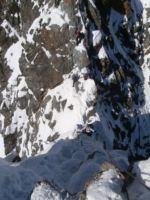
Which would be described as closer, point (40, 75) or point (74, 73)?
point (74, 73)

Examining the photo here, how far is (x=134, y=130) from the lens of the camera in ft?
101

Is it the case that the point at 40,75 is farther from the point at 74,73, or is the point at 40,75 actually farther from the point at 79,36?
the point at 79,36

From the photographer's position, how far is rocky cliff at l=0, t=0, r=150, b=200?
1130 inches

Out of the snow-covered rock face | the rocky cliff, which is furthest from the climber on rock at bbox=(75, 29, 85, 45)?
the snow-covered rock face

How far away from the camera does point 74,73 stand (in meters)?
29.3

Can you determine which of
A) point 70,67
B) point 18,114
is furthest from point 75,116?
point 18,114

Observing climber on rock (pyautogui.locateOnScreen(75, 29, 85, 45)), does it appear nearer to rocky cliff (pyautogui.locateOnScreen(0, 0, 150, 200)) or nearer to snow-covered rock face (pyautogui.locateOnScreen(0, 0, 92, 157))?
rocky cliff (pyautogui.locateOnScreen(0, 0, 150, 200))

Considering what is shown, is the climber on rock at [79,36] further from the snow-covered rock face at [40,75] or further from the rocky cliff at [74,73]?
the snow-covered rock face at [40,75]

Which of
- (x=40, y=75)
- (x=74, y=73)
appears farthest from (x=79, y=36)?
(x=40, y=75)

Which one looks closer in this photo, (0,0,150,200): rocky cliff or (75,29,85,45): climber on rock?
(0,0,150,200): rocky cliff

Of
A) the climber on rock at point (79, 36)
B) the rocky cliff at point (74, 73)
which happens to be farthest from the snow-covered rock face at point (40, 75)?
the climber on rock at point (79, 36)

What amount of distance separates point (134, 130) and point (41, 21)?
869 centimetres

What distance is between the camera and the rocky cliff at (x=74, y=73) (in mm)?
28703

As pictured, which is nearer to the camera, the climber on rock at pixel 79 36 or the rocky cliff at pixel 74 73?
the rocky cliff at pixel 74 73
